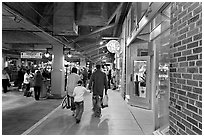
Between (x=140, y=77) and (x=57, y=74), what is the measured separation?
4.60m

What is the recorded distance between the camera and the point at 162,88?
188 inches

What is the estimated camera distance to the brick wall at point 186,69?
8.14 ft

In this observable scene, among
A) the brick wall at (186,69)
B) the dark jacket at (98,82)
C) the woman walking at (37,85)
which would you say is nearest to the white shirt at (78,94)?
the dark jacket at (98,82)

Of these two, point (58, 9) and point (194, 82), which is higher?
point (58, 9)

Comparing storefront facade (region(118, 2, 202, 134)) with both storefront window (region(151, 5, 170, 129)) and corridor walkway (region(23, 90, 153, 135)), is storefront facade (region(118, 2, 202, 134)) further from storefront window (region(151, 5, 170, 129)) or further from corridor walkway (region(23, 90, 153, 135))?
corridor walkway (region(23, 90, 153, 135))

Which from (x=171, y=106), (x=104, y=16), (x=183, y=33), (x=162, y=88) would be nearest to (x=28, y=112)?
(x=104, y=16)

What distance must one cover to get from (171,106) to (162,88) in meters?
1.49

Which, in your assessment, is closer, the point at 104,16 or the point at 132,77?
the point at 104,16

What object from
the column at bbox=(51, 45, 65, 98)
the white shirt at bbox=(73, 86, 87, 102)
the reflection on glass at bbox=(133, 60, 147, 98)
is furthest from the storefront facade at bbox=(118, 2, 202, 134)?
the column at bbox=(51, 45, 65, 98)

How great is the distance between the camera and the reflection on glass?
897 cm

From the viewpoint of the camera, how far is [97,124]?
6012 millimetres

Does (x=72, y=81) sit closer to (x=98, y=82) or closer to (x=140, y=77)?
(x=98, y=82)

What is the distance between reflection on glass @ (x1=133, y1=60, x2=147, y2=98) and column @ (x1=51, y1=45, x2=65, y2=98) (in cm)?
408

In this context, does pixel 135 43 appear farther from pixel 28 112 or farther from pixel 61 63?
pixel 28 112
